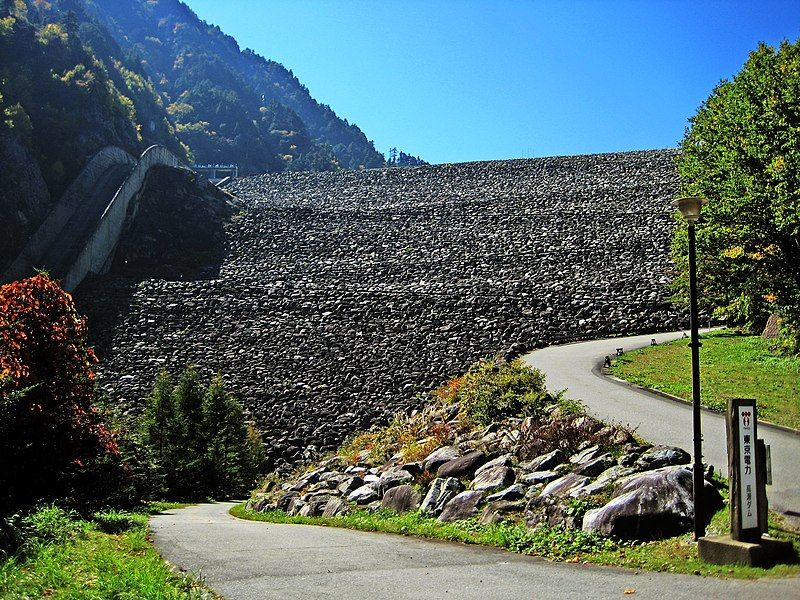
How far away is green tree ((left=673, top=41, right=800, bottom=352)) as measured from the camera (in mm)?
17266

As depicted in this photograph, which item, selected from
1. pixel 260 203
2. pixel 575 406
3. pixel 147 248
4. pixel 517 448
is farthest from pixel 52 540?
pixel 260 203

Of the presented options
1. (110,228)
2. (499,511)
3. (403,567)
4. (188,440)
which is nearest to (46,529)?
(403,567)

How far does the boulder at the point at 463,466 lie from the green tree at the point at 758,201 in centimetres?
935

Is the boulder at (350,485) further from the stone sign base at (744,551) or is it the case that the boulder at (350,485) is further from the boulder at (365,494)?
the stone sign base at (744,551)

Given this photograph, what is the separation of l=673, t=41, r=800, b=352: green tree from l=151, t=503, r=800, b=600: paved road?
12.3 meters

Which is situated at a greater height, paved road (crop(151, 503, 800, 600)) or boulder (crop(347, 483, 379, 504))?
boulder (crop(347, 483, 379, 504))

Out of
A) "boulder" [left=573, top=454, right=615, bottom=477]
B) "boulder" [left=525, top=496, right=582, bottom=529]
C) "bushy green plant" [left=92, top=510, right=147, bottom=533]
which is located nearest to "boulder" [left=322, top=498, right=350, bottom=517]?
"bushy green plant" [left=92, top=510, right=147, bottom=533]

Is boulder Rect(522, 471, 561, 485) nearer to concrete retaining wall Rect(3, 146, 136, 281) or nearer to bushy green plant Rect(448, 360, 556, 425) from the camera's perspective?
bushy green plant Rect(448, 360, 556, 425)

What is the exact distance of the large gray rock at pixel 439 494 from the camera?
411 inches

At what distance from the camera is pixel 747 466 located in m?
7.16

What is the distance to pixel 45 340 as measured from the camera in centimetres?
1257

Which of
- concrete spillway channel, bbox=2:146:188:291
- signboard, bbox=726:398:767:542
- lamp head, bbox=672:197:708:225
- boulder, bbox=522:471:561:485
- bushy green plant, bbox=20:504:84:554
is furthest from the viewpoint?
concrete spillway channel, bbox=2:146:188:291

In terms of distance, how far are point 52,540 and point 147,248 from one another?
Answer: 119ft

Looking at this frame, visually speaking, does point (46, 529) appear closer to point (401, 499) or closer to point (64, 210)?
point (401, 499)
